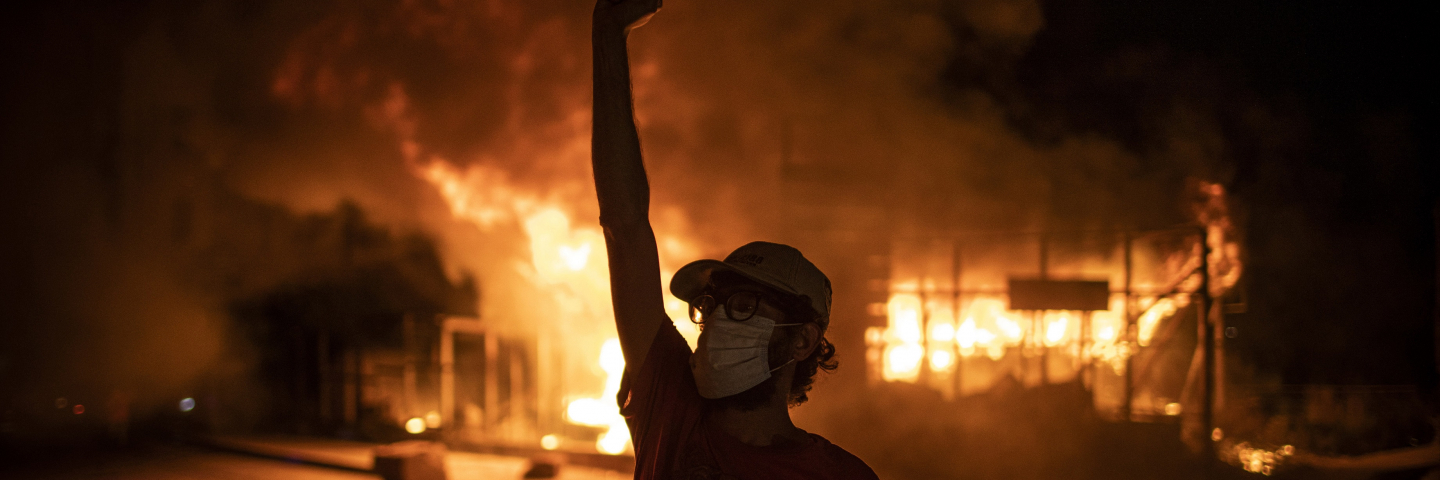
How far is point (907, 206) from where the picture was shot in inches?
373

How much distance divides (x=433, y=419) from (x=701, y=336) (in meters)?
13.2

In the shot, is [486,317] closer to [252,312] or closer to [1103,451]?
[252,312]

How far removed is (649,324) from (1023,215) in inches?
356

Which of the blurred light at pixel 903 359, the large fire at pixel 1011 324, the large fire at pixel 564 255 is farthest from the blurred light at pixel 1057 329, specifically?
the large fire at pixel 564 255

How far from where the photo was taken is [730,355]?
1.64m

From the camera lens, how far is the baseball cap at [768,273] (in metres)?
1.62

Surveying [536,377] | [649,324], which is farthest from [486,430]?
[649,324]

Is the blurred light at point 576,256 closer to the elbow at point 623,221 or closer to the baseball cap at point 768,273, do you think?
the baseball cap at point 768,273

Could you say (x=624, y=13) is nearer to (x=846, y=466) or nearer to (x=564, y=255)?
(x=846, y=466)

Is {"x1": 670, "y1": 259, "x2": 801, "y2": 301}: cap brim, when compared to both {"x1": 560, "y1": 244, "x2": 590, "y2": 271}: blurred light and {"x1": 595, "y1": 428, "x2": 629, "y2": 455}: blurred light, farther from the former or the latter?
{"x1": 595, "y1": 428, "x2": 629, "y2": 455}: blurred light

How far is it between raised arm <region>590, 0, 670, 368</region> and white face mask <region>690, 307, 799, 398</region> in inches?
4.9

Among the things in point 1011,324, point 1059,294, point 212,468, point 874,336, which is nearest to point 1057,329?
point 1011,324

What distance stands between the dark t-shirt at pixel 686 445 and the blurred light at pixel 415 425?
1249 centimetres

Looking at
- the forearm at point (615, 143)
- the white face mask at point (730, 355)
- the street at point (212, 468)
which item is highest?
the forearm at point (615, 143)
